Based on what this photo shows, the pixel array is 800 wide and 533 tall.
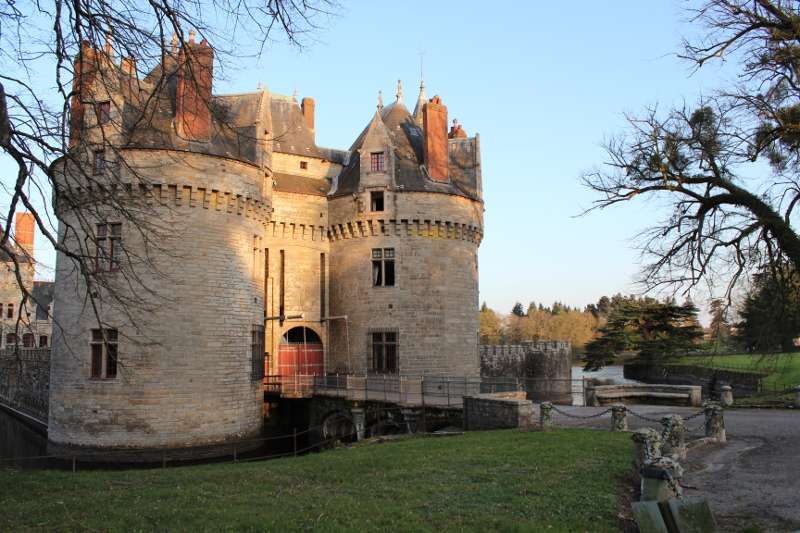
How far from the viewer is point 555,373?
45531mm

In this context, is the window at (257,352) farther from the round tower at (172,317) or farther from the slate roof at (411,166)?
the slate roof at (411,166)

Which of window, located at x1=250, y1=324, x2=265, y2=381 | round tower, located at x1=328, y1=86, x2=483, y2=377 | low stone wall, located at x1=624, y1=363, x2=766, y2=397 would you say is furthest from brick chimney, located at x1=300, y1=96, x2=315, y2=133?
low stone wall, located at x1=624, y1=363, x2=766, y2=397

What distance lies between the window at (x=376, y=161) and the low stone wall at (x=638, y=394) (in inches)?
505

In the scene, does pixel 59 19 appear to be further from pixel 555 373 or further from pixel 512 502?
pixel 555 373

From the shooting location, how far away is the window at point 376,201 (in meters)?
28.0

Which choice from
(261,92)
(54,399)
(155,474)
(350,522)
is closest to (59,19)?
(350,522)

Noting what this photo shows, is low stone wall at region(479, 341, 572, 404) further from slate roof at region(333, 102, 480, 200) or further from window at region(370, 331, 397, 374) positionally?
window at region(370, 331, 397, 374)

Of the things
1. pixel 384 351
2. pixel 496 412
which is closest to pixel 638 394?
pixel 496 412

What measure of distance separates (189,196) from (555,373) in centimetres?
3171

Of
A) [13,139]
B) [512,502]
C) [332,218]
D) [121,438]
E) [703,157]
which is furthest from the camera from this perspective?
[332,218]

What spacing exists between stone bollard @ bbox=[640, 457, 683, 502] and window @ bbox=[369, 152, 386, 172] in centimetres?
2155

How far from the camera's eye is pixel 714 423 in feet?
47.4

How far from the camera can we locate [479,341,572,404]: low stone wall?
45.4m

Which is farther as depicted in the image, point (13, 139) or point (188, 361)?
point (188, 361)
